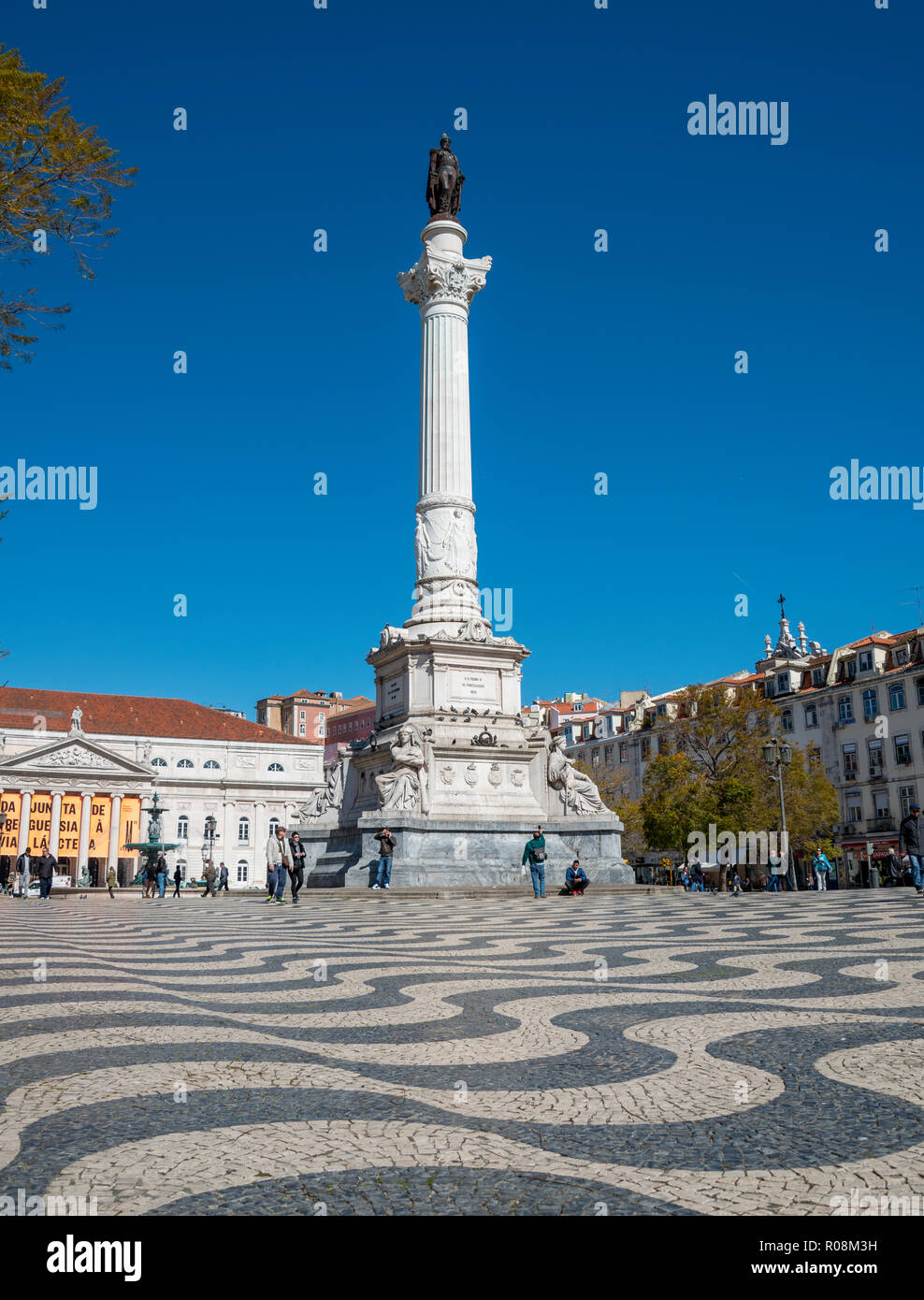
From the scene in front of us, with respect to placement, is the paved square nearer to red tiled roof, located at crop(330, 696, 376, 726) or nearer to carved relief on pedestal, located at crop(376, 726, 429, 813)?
carved relief on pedestal, located at crop(376, 726, 429, 813)

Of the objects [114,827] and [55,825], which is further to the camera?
[114,827]

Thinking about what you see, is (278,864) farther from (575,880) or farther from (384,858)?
(575,880)

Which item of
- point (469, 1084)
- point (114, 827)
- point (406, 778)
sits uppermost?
point (406, 778)

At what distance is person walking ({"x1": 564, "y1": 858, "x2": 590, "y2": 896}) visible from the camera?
73.5 ft

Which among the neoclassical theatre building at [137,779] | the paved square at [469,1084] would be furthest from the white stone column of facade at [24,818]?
the paved square at [469,1084]

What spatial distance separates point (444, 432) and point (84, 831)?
61.2 metres

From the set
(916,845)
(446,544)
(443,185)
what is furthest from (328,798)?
(443,185)

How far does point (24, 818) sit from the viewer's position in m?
78.1

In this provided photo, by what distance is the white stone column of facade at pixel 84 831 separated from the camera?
262 ft

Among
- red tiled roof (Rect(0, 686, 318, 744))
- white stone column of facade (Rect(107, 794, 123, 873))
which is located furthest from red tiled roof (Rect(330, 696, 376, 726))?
white stone column of facade (Rect(107, 794, 123, 873))

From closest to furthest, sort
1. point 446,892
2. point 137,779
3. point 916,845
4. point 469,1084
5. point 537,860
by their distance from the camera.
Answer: point 469,1084 < point 537,860 < point 916,845 < point 446,892 < point 137,779

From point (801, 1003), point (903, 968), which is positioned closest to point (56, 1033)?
point (801, 1003)
